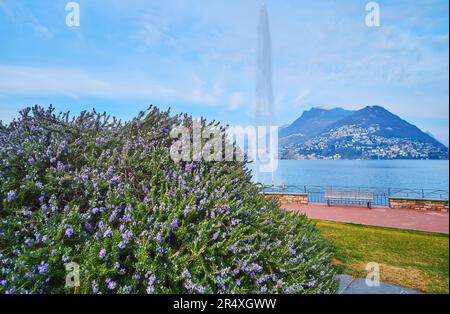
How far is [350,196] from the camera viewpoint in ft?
48.4

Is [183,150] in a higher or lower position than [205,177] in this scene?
higher

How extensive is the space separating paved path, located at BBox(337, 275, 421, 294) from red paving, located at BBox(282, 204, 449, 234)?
211 inches

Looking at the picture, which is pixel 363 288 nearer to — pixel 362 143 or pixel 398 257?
pixel 398 257

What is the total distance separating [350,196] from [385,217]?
3.39m

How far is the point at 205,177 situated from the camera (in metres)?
2.74

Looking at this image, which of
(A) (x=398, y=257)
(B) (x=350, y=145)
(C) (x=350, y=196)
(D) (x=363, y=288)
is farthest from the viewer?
(B) (x=350, y=145)

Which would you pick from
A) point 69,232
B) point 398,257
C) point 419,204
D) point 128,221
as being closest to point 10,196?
point 69,232

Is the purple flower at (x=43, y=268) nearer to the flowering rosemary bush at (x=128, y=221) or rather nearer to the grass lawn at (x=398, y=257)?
the flowering rosemary bush at (x=128, y=221)

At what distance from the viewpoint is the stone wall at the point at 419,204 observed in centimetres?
1247

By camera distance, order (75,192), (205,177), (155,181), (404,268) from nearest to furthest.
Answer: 1. (75,192)
2. (155,181)
3. (205,177)
4. (404,268)
